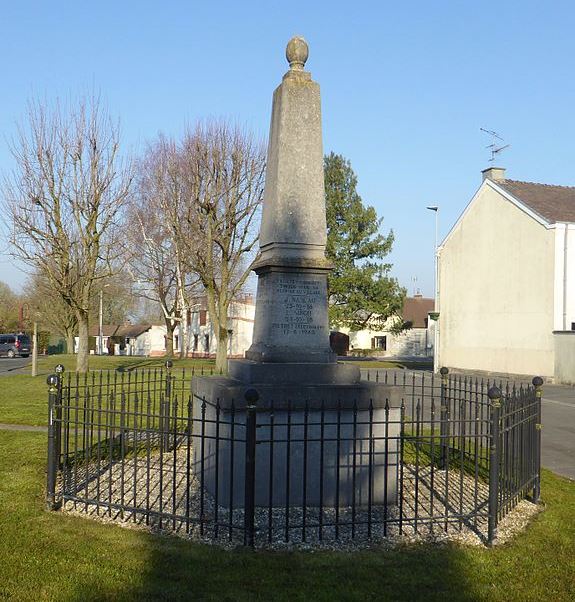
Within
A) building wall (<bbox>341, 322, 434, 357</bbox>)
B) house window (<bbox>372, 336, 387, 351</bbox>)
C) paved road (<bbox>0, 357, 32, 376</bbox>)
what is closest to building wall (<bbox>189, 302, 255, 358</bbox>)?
building wall (<bbox>341, 322, 434, 357</bbox>)

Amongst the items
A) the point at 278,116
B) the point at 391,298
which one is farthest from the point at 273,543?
the point at 391,298

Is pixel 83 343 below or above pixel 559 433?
above

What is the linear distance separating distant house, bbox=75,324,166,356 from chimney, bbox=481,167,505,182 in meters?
42.0

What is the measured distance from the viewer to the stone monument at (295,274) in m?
6.95

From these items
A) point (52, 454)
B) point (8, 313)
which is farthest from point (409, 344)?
point (52, 454)

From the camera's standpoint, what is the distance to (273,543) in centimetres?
558

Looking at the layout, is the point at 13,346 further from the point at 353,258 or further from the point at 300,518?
the point at 300,518

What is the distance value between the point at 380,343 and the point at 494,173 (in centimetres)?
3397

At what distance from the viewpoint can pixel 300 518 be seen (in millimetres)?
6289

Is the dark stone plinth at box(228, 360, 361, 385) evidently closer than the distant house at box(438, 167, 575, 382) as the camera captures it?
Yes

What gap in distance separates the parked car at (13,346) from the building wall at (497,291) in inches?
1243

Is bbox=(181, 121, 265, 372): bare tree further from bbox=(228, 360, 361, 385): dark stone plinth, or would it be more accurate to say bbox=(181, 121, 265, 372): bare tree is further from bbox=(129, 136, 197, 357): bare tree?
bbox=(228, 360, 361, 385): dark stone plinth

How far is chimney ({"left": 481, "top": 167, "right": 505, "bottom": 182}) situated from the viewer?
30.3 meters

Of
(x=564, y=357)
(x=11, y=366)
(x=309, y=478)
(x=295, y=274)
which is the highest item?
(x=295, y=274)
